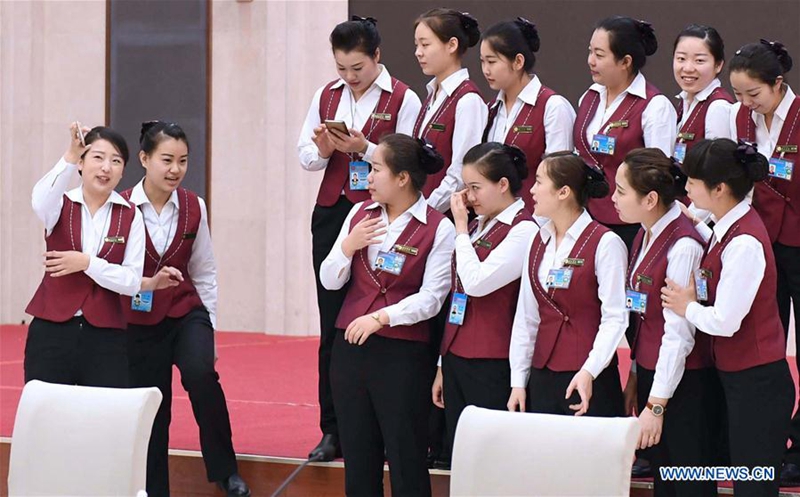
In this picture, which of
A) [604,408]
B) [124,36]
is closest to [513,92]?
[604,408]

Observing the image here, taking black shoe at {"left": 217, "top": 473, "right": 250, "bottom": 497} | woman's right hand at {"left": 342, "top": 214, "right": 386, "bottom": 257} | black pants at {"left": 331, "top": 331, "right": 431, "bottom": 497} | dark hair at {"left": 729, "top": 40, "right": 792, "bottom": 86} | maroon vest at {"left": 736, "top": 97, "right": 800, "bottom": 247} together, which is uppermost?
dark hair at {"left": 729, "top": 40, "right": 792, "bottom": 86}

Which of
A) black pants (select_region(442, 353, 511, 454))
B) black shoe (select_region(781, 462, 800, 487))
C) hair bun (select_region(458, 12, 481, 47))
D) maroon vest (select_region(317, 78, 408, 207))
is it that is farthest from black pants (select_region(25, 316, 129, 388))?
black shoe (select_region(781, 462, 800, 487))

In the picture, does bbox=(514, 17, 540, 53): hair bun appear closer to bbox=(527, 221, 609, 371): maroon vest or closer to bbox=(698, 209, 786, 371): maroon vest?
bbox=(527, 221, 609, 371): maroon vest

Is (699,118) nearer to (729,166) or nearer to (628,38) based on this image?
(628,38)

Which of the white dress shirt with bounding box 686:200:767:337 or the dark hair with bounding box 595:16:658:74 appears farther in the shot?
the dark hair with bounding box 595:16:658:74

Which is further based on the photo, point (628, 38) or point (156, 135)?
point (156, 135)

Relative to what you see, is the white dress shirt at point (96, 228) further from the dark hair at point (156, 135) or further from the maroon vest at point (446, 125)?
the maroon vest at point (446, 125)

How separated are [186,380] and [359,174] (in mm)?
1004

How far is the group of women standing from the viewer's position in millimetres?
3373

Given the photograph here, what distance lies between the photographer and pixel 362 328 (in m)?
3.71

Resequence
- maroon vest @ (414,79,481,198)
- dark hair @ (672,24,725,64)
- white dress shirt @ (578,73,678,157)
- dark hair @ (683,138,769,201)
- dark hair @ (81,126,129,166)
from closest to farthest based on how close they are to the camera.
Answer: dark hair @ (683,138,769,201), white dress shirt @ (578,73,678,157), dark hair @ (672,24,725,64), maroon vest @ (414,79,481,198), dark hair @ (81,126,129,166)

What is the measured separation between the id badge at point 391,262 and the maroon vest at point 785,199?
1217 mm

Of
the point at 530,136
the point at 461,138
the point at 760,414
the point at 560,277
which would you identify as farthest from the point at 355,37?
the point at 760,414

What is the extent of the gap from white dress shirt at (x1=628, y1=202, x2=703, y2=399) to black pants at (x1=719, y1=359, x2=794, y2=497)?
150mm
